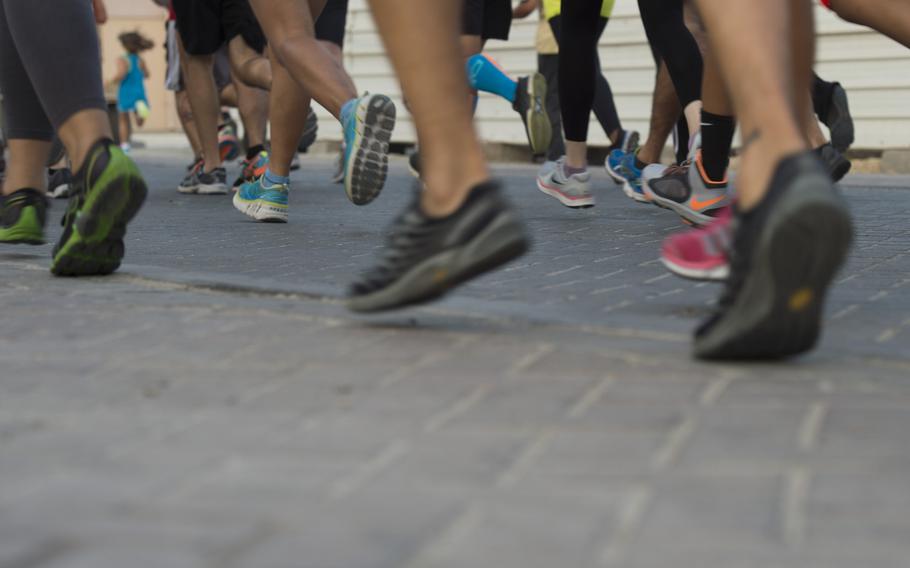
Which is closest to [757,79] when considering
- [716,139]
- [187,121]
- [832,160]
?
[716,139]

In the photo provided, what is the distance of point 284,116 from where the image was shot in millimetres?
5422

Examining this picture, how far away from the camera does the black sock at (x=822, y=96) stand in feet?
20.6

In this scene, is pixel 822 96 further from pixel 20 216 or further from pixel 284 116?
pixel 20 216

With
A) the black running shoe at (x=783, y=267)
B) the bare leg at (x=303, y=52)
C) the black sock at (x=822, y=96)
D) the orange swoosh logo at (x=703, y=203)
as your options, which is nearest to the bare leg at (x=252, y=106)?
the black sock at (x=822, y=96)

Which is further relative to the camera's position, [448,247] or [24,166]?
[24,166]

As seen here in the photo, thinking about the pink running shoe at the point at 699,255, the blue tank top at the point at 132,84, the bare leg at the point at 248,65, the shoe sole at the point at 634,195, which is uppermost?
the pink running shoe at the point at 699,255

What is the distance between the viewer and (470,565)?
1380mm

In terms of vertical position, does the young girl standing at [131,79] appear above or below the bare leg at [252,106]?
below

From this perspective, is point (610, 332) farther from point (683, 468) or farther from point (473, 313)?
point (683, 468)

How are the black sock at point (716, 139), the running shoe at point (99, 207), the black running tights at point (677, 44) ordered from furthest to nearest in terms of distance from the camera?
1. the black running tights at point (677, 44)
2. the black sock at point (716, 139)
3. the running shoe at point (99, 207)

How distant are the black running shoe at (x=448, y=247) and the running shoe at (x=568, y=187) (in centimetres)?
318

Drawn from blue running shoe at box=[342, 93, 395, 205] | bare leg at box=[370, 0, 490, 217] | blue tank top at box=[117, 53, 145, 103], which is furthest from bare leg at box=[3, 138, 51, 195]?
blue tank top at box=[117, 53, 145, 103]

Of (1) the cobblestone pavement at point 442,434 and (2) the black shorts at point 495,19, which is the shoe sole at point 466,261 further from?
(2) the black shorts at point 495,19

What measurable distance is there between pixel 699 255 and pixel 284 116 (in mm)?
2978
